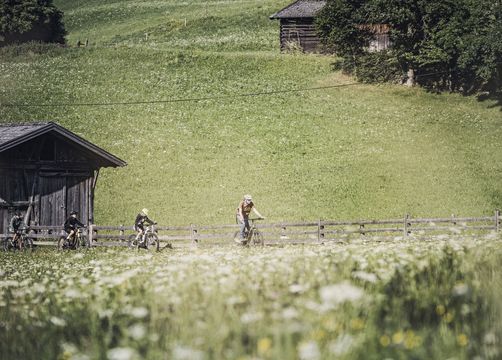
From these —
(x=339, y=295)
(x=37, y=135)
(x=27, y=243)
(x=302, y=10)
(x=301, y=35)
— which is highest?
(x=302, y=10)

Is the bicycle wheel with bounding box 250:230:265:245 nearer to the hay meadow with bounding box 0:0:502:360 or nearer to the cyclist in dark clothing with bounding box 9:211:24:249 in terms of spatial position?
the hay meadow with bounding box 0:0:502:360

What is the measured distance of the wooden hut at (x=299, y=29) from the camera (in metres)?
70.0

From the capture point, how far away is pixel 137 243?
1088 inches

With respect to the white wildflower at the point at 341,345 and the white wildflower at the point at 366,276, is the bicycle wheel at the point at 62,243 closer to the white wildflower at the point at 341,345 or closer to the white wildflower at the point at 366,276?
the white wildflower at the point at 366,276

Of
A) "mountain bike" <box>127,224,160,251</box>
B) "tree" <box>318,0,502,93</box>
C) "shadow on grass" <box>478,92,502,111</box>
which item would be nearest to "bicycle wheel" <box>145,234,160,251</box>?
"mountain bike" <box>127,224,160,251</box>

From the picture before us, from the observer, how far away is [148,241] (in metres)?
27.5

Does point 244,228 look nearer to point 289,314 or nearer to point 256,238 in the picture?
point 256,238

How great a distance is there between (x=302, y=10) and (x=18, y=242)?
49.3 metres

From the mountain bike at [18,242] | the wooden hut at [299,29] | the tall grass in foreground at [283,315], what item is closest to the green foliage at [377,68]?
the wooden hut at [299,29]

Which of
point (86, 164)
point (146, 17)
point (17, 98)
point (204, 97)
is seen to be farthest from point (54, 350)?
point (146, 17)

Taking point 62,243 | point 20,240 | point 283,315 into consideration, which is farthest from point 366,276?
point 20,240

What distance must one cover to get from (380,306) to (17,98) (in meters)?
58.6

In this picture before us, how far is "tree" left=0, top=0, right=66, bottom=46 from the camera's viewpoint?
8081cm

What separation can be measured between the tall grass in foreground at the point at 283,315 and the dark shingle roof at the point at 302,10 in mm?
64124
